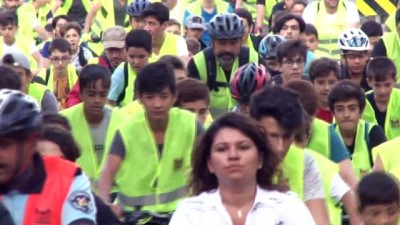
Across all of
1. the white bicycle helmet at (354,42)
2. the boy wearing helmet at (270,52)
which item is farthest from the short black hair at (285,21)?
the boy wearing helmet at (270,52)

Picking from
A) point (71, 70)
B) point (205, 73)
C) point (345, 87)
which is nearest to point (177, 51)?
point (71, 70)

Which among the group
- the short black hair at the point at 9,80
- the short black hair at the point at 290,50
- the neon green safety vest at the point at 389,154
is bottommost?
the neon green safety vest at the point at 389,154

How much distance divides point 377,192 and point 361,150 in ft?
12.6

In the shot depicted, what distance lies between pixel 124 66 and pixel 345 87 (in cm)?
270

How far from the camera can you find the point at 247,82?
11.0m

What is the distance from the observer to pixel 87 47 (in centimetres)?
2053

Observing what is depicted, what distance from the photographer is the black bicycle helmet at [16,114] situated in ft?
18.8

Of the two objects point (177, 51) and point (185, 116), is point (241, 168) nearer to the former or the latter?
point (185, 116)

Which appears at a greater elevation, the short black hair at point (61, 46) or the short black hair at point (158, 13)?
the short black hair at point (158, 13)

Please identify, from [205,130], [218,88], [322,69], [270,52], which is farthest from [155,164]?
[270,52]

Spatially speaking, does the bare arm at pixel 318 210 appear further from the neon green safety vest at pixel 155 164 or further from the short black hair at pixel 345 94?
the short black hair at pixel 345 94

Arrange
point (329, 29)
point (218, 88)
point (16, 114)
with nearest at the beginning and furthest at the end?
point (16, 114) < point (218, 88) < point (329, 29)

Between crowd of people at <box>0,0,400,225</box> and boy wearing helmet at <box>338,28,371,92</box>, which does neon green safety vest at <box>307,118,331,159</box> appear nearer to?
crowd of people at <box>0,0,400,225</box>

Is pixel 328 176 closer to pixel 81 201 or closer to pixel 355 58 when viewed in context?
pixel 81 201
